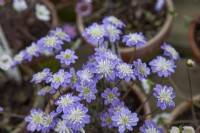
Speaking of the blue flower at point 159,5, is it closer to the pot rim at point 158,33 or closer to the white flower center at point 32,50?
the pot rim at point 158,33

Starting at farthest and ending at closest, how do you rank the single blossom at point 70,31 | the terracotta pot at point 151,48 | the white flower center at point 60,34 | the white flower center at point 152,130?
the single blossom at point 70,31 < the terracotta pot at point 151,48 < the white flower center at point 60,34 < the white flower center at point 152,130

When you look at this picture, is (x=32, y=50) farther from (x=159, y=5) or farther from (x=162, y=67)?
(x=159, y=5)

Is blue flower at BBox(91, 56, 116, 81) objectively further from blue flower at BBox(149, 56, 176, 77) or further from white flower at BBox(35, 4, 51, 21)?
white flower at BBox(35, 4, 51, 21)

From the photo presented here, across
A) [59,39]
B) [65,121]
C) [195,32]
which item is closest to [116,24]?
[59,39]

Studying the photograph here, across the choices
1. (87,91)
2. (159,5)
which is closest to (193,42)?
(159,5)

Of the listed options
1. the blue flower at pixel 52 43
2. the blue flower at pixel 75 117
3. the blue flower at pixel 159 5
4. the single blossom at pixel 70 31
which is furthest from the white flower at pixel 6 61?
the blue flower at pixel 159 5

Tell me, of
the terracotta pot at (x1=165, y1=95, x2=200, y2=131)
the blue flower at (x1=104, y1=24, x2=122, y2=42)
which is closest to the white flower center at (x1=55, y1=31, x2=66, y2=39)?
the blue flower at (x1=104, y1=24, x2=122, y2=42)

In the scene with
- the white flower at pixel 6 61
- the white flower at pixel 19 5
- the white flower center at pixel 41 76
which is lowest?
the white flower center at pixel 41 76
